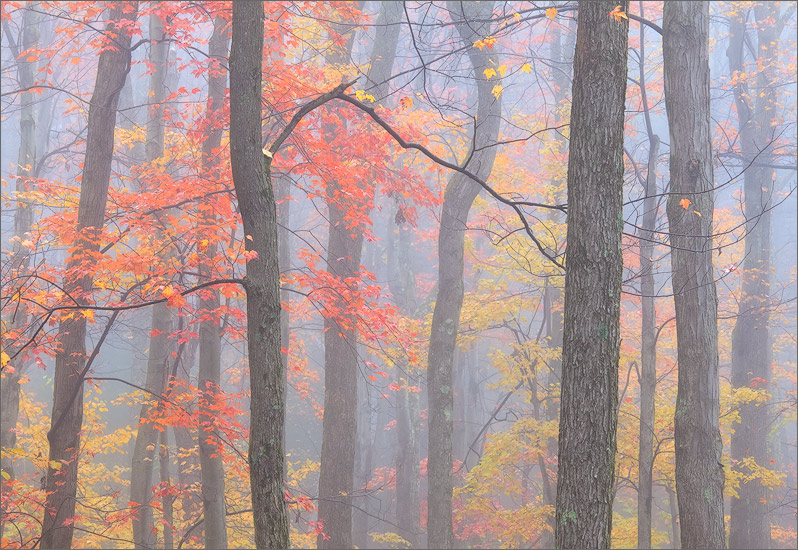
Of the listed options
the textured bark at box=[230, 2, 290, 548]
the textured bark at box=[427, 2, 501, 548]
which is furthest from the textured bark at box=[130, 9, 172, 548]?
the textured bark at box=[230, 2, 290, 548]

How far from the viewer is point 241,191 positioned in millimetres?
4430

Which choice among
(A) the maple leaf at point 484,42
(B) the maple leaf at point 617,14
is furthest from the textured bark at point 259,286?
(B) the maple leaf at point 617,14

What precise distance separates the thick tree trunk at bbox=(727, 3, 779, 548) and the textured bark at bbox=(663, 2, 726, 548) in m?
5.77

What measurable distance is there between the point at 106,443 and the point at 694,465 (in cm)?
946

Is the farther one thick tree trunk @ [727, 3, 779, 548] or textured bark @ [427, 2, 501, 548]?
thick tree trunk @ [727, 3, 779, 548]

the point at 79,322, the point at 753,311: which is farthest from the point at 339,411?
the point at 753,311

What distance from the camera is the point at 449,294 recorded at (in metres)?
9.38

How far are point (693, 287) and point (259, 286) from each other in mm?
4463

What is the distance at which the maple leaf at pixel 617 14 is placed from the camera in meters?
4.28

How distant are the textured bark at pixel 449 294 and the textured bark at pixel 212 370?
2.98 m

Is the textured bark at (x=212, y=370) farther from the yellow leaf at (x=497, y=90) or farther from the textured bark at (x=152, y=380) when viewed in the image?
the yellow leaf at (x=497, y=90)

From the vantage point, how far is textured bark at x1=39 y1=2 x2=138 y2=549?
20.8 feet

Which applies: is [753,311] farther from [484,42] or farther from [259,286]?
[259,286]

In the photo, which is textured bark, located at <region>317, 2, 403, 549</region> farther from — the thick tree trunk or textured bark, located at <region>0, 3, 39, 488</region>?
the thick tree trunk
